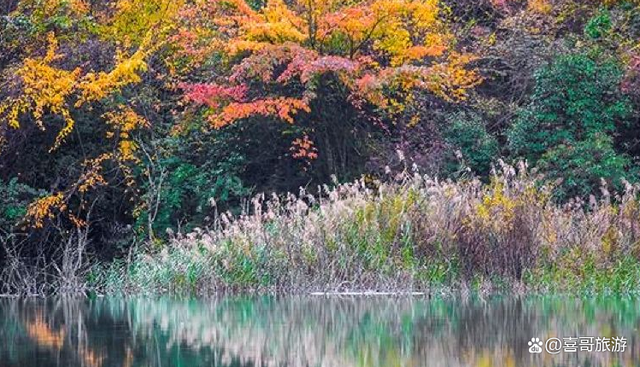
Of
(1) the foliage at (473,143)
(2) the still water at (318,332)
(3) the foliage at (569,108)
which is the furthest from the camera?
(1) the foliage at (473,143)

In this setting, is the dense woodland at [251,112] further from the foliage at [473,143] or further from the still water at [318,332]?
the still water at [318,332]

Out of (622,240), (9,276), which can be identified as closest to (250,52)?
(9,276)

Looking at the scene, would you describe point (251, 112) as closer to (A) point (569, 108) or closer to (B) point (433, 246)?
(B) point (433, 246)

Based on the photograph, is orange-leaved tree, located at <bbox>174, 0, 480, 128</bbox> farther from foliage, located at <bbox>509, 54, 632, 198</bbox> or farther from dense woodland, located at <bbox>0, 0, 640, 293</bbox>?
foliage, located at <bbox>509, 54, 632, 198</bbox>

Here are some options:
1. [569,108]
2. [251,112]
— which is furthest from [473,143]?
[251,112]

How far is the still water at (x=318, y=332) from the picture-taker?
27.2ft

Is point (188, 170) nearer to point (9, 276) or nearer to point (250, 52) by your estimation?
point (250, 52)

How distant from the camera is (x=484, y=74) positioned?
21.1 meters

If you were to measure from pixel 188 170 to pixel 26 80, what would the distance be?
3027 mm

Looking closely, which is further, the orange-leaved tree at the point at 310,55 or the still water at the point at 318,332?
the orange-leaved tree at the point at 310,55

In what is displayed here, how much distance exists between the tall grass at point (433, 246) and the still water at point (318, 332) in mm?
622

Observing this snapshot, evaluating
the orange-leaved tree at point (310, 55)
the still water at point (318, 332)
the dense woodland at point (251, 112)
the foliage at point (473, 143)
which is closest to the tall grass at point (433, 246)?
the still water at point (318, 332)

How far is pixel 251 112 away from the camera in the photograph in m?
17.8

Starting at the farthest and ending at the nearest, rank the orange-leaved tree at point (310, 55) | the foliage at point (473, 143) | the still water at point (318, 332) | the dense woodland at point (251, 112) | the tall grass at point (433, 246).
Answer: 1. the foliage at point (473, 143)
2. the dense woodland at point (251, 112)
3. the orange-leaved tree at point (310, 55)
4. the tall grass at point (433, 246)
5. the still water at point (318, 332)
